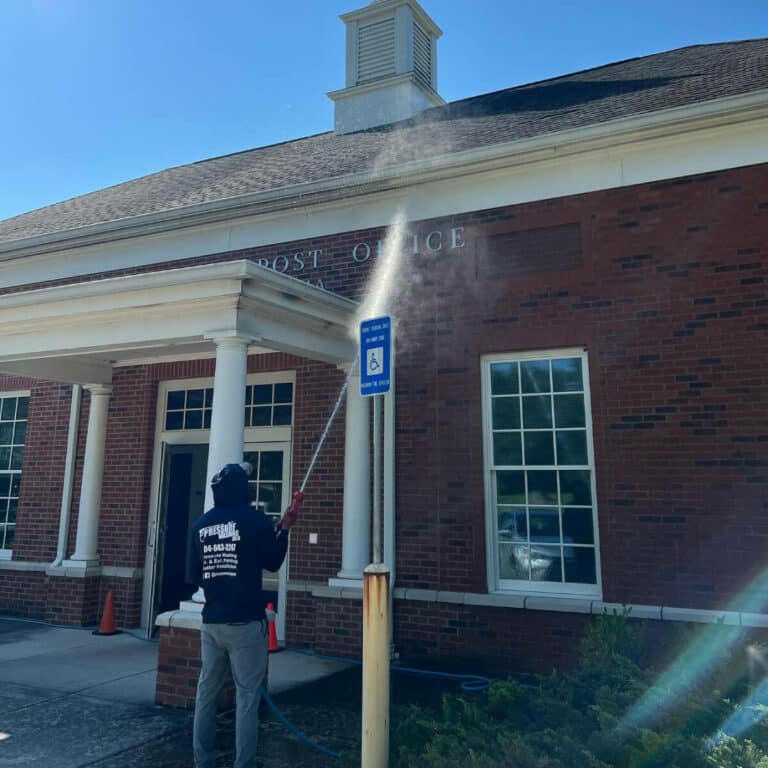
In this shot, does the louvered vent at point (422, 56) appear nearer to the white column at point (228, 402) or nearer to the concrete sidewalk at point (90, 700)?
the white column at point (228, 402)

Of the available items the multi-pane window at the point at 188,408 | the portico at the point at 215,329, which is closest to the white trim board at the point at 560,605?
the portico at the point at 215,329

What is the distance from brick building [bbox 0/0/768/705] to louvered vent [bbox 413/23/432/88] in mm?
3463

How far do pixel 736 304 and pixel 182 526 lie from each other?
7810 millimetres

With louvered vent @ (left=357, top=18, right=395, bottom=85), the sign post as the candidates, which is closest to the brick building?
the sign post

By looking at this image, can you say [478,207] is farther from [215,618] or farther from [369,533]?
[215,618]

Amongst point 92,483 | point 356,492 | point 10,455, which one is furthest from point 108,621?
point 356,492

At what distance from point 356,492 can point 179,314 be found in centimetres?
297

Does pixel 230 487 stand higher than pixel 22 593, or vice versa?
pixel 230 487

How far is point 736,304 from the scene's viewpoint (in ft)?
23.0

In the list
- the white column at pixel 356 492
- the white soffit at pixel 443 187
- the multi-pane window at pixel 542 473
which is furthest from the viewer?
the white column at pixel 356 492

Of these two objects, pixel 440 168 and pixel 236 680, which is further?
pixel 440 168

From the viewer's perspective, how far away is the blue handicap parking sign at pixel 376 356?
4.36 metres

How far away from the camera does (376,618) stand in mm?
4250

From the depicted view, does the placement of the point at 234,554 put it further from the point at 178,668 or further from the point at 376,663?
the point at 178,668
